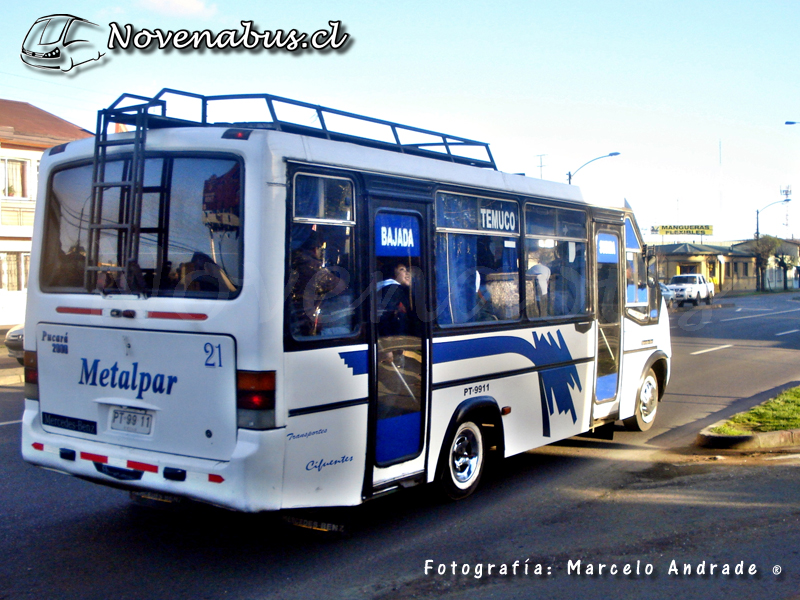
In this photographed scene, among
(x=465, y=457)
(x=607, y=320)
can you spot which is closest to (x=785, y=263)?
(x=607, y=320)

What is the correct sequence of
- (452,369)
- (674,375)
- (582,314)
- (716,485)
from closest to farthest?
(452,369), (716,485), (582,314), (674,375)

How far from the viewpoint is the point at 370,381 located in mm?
5352

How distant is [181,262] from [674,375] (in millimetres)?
11643

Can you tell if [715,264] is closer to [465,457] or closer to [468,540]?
[465,457]

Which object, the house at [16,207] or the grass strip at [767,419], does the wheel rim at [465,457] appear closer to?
the grass strip at [767,419]

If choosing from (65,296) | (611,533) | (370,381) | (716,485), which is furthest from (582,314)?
(65,296)

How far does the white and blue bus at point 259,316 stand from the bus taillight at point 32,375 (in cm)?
2

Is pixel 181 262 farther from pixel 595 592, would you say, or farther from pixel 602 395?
pixel 602 395

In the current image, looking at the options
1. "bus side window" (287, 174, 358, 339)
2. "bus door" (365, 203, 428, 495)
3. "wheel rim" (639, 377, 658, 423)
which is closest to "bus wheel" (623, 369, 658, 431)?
"wheel rim" (639, 377, 658, 423)

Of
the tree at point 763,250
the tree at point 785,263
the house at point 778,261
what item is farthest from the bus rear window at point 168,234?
the tree at point 785,263

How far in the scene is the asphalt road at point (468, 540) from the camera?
4.66 metres

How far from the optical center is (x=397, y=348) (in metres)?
5.66

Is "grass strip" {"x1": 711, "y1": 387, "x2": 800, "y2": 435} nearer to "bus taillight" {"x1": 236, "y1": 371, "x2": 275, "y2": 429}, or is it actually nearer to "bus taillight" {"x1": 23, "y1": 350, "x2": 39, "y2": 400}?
"bus taillight" {"x1": 236, "y1": 371, "x2": 275, "y2": 429}

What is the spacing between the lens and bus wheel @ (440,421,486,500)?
628 centimetres
